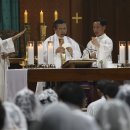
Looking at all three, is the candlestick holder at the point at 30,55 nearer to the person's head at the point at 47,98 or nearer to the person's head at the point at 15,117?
the person's head at the point at 47,98

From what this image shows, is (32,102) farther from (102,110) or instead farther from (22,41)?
(22,41)

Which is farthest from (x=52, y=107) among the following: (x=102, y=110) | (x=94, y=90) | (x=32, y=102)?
(x=94, y=90)

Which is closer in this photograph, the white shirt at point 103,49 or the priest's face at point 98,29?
the white shirt at point 103,49

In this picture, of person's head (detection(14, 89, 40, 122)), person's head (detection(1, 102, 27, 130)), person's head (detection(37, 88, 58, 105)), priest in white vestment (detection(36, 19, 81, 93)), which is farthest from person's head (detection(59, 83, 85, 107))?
priest in white vestment (detection(36, 19, 81, 93))

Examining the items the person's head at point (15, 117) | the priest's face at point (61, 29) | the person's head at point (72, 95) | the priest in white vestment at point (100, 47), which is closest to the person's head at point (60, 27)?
the priest's face at point (61, 29)

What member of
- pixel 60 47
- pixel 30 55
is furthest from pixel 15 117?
pixel 60 47

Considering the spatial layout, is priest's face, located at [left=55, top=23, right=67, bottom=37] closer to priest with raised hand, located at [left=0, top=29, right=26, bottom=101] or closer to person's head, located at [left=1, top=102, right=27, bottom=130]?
priest with raised hand, located at [left=0, top=29, right=26, bottom=101]

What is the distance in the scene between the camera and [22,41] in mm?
10828

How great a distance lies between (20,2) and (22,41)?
3.15 ft

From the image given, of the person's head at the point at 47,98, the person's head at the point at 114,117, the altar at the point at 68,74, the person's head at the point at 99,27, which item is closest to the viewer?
the person's head at the point at 114,117

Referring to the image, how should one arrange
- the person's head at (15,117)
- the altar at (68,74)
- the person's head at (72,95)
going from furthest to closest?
Result: the altar at (68,74) < the person's head at (72,95) < the person's head at (15,117)

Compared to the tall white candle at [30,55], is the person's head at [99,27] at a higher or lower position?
higher

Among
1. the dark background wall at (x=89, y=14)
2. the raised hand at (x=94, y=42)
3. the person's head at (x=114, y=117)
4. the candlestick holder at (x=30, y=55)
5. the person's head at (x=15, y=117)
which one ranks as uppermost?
the dark background wall at (x=89, y=14)

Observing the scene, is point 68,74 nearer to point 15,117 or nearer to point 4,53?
point 4,53
